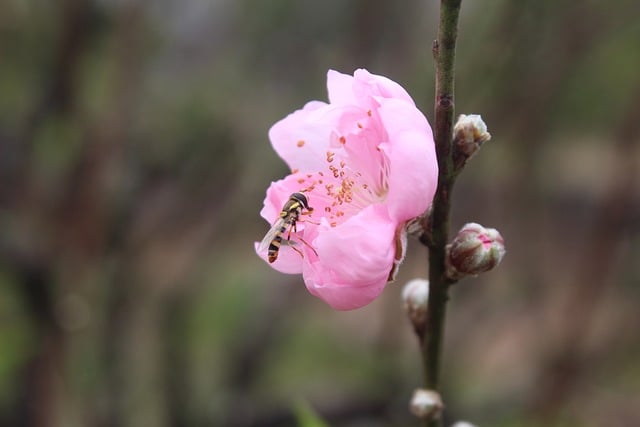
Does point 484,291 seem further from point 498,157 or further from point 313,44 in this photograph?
point 313,44

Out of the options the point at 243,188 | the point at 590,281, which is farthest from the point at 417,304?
the point at 243,188

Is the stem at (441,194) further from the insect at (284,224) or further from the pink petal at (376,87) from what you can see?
the insect at (284,224)

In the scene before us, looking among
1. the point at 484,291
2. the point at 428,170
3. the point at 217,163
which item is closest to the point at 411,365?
the point at 484,291

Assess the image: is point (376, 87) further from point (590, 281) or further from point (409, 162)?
point (590, 281)

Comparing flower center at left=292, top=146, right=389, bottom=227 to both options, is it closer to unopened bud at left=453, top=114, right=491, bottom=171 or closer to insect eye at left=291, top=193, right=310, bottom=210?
insect eye at left=291, top=193, right=310, bottom=210

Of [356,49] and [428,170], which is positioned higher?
[356,49]

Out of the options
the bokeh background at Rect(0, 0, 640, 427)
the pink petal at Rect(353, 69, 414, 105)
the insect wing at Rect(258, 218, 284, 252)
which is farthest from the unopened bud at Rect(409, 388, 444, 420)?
the bokeh background at Rect(0, 0, 640, 427)
